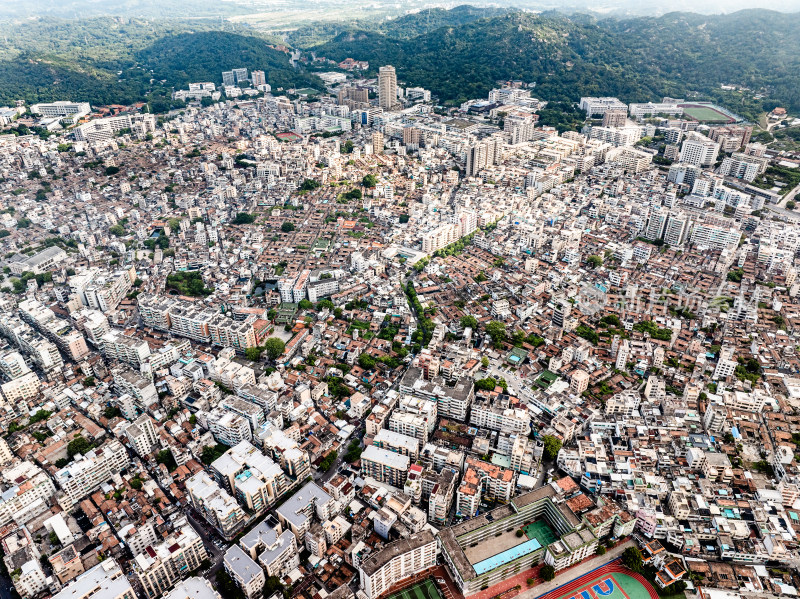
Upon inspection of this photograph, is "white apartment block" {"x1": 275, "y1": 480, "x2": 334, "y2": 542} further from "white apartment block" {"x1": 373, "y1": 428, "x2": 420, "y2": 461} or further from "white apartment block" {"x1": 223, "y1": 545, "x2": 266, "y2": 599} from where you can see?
"white apartment block" {"x1": 373, "y1": 428, "x2": 420, "y2": 461}

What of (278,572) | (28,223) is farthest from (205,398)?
(28,223)

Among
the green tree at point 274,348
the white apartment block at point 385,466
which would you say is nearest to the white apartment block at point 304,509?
the white apartment block at point 385,466

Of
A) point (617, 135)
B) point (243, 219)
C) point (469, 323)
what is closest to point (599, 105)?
point (617, 135)

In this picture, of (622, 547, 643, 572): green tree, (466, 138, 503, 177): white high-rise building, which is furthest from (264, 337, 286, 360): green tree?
(466, 138, 503, 177): white high-rise building

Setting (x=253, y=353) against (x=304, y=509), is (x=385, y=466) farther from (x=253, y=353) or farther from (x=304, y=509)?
(x=253, y=353)

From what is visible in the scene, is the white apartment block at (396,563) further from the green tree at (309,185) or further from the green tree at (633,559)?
the green tree at (309,185)

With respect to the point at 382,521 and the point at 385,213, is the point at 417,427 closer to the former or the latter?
the point at 382,521
